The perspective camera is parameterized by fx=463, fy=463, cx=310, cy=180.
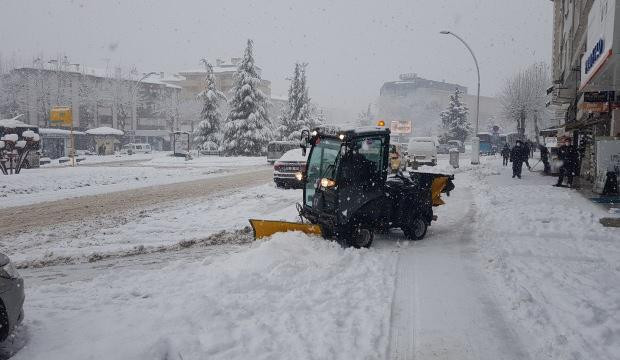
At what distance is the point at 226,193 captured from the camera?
17.6 m

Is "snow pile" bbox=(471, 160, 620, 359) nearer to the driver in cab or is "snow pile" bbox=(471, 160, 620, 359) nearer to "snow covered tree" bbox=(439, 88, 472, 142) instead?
the driver in cab

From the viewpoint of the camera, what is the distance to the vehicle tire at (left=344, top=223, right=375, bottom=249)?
8117 mm

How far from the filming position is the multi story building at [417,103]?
118750mm

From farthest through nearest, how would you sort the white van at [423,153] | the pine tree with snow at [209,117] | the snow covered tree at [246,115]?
1. the pine tree with snow at [209,117]
2. the snow covered tree at [246,115]
3. the white van at [423,153]

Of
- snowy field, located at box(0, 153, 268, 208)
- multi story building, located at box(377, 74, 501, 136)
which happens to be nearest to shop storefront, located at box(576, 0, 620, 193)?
snowy field, located at box(0, 153, 268, 208)

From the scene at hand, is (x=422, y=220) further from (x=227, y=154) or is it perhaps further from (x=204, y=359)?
(x=227, y=154)

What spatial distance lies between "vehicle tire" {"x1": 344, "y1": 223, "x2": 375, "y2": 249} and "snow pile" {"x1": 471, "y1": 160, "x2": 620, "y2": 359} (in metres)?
2.04

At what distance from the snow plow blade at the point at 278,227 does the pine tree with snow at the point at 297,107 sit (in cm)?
4486

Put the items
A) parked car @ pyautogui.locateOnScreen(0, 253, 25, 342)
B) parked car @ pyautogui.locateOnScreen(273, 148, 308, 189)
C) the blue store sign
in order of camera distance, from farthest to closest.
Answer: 1. parked car @ pyautogui.locateOnScreen(273, 148, 308, 189)
2. the blue store sign
3. parked car @ pyautogui.locateOnScreen(0, 253, 25, 342)

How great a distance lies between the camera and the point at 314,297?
5684 millimetres

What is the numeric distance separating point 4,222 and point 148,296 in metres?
8.18

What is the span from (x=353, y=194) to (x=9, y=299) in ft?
17.4

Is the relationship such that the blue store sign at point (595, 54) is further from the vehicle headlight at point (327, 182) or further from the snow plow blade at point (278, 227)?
the snow plow blade at point (278, 227)

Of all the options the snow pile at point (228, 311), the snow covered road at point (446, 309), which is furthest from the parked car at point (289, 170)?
the snow pile at point (228, 311)
